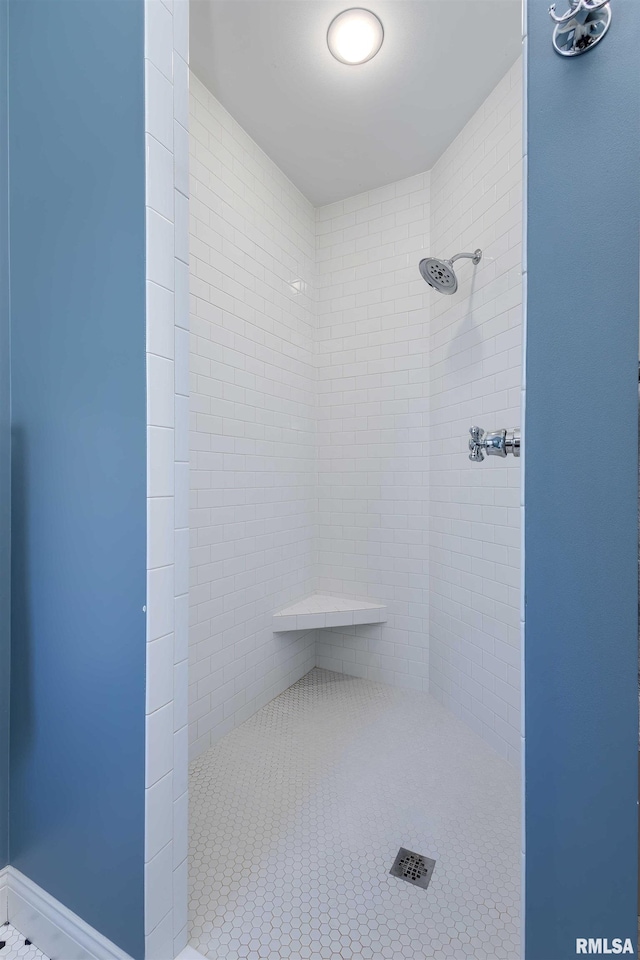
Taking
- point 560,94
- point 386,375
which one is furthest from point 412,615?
point 560,94

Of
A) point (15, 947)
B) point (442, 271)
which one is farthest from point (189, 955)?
point (442, 271)

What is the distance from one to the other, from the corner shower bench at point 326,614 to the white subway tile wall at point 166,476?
51.4 inches

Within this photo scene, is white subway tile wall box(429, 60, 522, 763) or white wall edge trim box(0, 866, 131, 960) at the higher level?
white subway tile wall box(429, 60, 522, 763)

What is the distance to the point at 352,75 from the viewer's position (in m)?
1.76

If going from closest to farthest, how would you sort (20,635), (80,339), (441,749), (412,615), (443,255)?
(80,339) → (20,635) → (441,749) → (443,255) → (412,615)

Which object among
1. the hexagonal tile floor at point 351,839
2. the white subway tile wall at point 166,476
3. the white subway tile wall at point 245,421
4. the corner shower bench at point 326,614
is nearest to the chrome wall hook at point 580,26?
the white subway tile wall at point 166,476

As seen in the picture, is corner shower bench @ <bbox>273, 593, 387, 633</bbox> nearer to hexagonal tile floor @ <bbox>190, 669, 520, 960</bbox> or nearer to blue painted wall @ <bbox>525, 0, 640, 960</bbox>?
hexagonal tile floor @ <bbox>190, 669, 520, 960</bbox>

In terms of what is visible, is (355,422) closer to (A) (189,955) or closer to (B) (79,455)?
(B) (79,455)

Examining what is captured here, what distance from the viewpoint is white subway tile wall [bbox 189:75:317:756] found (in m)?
1.82

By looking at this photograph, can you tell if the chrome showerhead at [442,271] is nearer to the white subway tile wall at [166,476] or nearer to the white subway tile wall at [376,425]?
the white subway tile wall at [376,425]

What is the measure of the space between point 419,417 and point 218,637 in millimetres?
1543

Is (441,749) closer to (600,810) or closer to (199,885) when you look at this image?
(199,885)

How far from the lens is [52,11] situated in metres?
1.07

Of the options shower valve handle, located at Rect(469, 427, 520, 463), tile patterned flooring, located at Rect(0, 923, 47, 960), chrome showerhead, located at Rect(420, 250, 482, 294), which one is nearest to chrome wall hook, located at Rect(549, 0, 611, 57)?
shower valve handle, located at Rect(469, 427, 520, 463)
